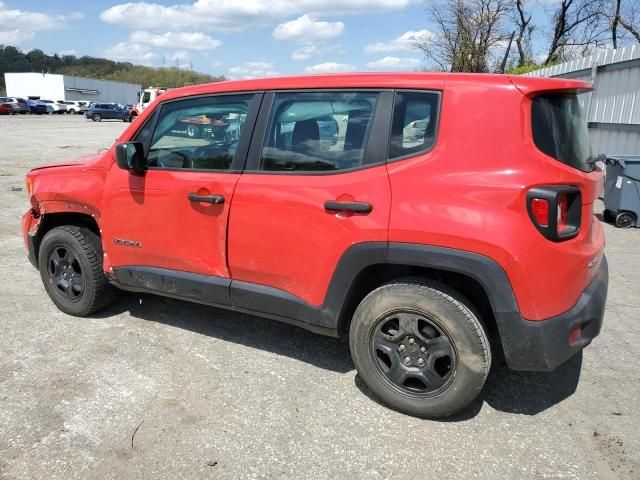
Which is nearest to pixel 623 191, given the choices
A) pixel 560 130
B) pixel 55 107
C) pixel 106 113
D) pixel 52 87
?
pixel 560 130

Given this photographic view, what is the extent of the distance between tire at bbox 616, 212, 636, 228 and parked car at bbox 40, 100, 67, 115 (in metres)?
58.7

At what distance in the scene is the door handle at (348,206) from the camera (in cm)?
275

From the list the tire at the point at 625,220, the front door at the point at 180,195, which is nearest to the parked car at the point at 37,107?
the tire at the point at 625,220

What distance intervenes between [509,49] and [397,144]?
27182mm

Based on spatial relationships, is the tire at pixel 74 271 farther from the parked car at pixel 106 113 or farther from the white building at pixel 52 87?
the white building at pixel 52 87

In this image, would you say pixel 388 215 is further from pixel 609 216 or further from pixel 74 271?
pixel 609 216

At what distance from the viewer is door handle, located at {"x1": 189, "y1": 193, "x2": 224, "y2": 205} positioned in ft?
10.6

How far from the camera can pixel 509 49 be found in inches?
1049

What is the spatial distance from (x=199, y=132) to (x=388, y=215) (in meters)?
1.53

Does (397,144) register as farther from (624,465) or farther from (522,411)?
(624,465)

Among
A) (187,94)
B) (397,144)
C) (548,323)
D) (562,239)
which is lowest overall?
(548,323)

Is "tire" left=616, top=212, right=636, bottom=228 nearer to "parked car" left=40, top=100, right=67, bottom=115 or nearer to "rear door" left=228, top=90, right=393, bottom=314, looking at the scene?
"rear door" left=228, top=90, right=393, bottom=314

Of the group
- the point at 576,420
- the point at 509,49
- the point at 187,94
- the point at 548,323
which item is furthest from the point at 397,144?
the point at 509,49

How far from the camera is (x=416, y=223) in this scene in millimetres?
A: 2631
